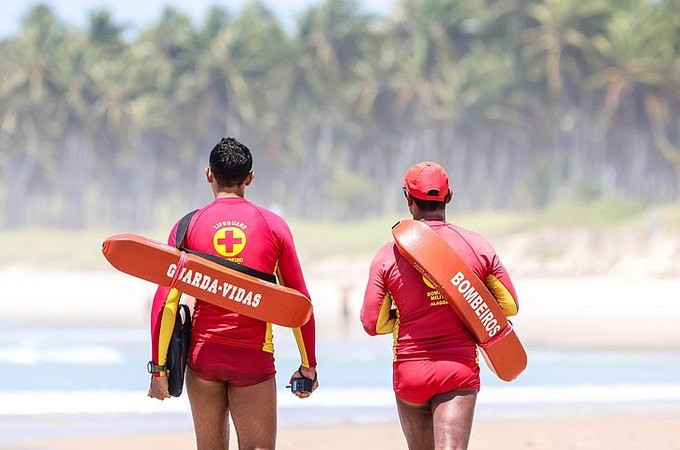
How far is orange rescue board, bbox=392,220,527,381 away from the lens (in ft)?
15.0

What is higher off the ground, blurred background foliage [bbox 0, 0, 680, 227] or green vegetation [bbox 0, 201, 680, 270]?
blurred background foliage [bbox 0, 0, 680, 227]

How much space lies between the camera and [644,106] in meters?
77.2

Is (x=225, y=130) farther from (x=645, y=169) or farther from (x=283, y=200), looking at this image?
(x=645, y=169)

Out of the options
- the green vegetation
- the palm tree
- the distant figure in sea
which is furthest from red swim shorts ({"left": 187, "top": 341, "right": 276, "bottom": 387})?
the palm tree

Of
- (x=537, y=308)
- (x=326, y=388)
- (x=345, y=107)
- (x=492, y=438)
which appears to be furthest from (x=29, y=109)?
(x=492, y=438)

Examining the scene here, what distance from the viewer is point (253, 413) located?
4695 mm

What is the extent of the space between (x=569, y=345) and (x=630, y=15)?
5792 centimetres

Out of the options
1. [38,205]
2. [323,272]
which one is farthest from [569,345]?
[38,205]

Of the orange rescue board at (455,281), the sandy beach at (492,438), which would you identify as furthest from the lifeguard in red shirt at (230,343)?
the sandy beach at (492,438)

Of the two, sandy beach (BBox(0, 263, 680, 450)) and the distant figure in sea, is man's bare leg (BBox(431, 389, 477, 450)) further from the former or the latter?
sandy beach (BBox(0, 263, 680, 450))

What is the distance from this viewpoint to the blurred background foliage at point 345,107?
77000 mm

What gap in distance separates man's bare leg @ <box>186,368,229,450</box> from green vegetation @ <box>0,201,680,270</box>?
145 ft

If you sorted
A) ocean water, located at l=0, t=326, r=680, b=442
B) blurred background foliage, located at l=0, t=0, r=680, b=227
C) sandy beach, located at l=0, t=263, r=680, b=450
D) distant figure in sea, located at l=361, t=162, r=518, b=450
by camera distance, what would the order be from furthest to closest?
blurred background foliage, located at l=0, t=0, r=680, b=227
ocean water, located at l=0, t=326, r=680, b=442
sandy beach, located at l=0, t=263, r=680, b=450
distant figure in sea, located at l=361, t=162, r=518, b=450

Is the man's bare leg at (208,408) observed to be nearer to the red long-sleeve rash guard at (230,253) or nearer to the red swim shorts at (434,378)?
the red long-sleeve rash guard at (230,253)
